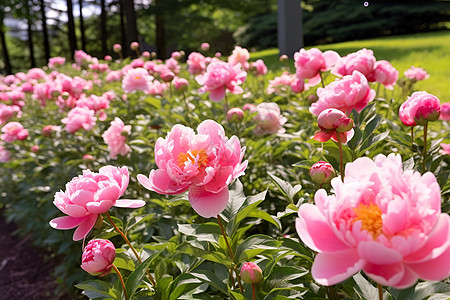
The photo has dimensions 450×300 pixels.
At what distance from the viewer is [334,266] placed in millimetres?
558

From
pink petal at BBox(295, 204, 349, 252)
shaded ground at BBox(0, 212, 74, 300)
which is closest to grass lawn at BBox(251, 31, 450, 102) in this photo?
shaded ground at BBox(0, 212, 74, 300)

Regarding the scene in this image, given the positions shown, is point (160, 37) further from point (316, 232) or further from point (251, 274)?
point (316, 232)

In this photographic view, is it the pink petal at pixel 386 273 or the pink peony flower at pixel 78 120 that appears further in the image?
the pink peony flower at pixel 78 120

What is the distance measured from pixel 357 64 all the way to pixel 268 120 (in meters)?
0.48

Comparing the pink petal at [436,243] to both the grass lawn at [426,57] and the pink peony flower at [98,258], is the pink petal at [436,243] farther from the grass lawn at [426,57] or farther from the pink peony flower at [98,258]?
the grass lawn at [426,57]

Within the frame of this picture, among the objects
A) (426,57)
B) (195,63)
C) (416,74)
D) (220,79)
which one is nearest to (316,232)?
(220,79)

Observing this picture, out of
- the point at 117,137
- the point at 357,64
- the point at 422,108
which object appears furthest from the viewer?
the point at 117,137

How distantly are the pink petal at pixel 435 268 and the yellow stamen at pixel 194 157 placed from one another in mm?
400

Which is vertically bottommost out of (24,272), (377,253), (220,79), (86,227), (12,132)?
(24,272)

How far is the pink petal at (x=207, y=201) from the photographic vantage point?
800mm

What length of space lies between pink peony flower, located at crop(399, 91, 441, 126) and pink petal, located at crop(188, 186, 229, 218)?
50cm

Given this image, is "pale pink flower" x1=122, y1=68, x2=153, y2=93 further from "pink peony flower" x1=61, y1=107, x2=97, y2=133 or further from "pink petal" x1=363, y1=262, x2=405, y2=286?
"pink petal" x1=363, y1=262, x2=405, y2=286

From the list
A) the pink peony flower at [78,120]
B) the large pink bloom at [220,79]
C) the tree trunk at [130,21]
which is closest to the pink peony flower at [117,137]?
the pink peony flower at [78,120]

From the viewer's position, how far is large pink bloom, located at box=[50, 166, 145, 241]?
0.83 metres
